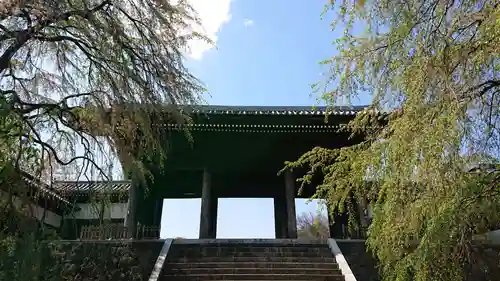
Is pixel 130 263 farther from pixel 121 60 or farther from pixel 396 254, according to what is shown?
pixel 396 254

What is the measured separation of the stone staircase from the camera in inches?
249

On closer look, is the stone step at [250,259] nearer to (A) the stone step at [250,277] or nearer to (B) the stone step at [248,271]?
(B) the stone step at [248,271]

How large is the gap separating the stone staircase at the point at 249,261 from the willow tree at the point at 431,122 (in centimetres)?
340

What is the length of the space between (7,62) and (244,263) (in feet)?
16.2

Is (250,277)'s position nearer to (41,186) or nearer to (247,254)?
(247,254)

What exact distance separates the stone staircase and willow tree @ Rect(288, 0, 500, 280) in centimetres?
340

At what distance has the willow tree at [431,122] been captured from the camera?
258cm

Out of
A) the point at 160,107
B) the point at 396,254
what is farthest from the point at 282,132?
the point at 396,254

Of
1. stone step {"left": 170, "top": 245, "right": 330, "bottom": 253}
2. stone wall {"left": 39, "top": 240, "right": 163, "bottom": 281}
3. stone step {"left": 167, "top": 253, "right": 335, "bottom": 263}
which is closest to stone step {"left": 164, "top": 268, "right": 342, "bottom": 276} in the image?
stone step {"left": 167, "top": 253, "right": 335, "bottom": 263}

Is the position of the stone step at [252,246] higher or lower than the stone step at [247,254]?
higher

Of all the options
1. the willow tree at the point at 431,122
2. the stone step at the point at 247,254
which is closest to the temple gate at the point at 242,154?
the stone step at the point at 247,254

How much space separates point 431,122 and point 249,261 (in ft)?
16.5

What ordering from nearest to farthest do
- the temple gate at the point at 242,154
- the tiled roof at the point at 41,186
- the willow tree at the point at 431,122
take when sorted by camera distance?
1. the willow tree at the point at 431,122
2. the tiled roof at the point at 41,186
3. the temple gate at the point at 242,154

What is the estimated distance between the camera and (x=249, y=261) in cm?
691
